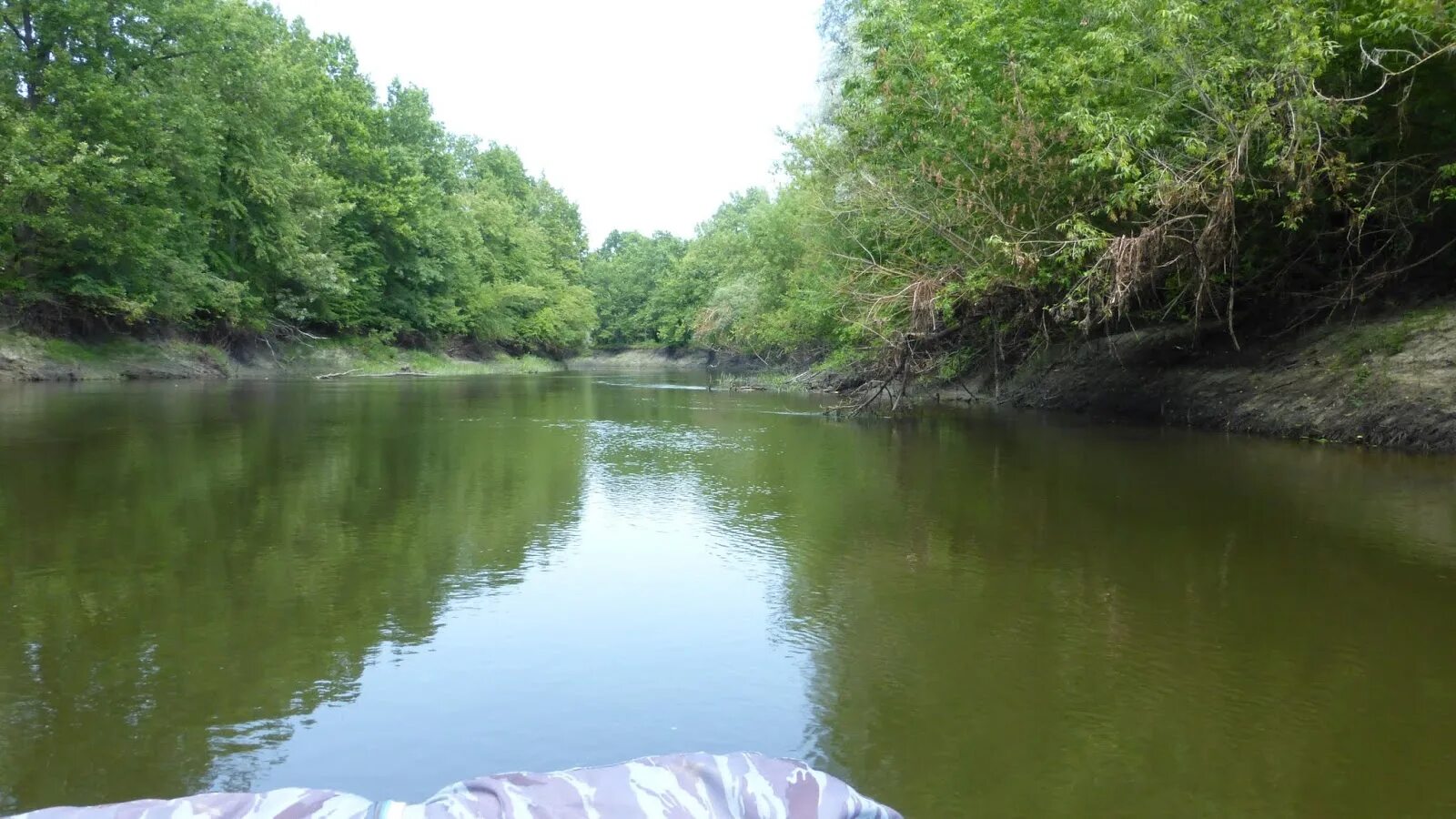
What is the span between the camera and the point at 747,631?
4.60 m

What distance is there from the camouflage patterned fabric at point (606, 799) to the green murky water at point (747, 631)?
0.99m

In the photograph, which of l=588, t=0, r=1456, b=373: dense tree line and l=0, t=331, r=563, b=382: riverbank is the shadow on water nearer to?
l=588, t=0, r=1456, b=373: dense tree line

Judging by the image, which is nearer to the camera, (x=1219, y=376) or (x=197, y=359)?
(x=1219, y=376)

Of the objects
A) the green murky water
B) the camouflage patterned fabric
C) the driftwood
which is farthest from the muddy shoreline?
the camouflage patterned fabric

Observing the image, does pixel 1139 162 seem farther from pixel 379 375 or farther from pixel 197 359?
pixel 379 375


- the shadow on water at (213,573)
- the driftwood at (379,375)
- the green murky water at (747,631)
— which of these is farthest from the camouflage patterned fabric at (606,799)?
the driftwood at (379,375)

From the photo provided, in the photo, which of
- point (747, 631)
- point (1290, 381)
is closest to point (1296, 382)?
point (1290, 381)

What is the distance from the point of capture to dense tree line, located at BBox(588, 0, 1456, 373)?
1070 centimetres

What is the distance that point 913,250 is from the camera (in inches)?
715

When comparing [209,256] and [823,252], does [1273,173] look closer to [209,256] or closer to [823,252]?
[823,252]

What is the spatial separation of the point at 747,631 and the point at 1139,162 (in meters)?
9.61

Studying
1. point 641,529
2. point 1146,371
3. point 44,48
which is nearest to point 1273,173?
point 1146,371

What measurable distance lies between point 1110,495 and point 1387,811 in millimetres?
5793

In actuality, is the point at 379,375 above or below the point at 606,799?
above
